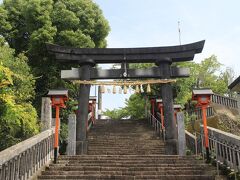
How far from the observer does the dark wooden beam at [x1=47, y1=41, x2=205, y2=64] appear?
50.4 feet

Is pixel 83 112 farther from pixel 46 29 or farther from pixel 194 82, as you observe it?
pixel 194 82

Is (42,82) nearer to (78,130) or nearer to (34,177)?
(78,130)

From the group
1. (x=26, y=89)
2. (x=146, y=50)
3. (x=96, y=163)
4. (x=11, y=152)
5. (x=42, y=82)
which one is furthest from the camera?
(x=42, y=82)

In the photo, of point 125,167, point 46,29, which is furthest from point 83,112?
point 46,29

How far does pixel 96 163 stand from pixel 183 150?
469 cm

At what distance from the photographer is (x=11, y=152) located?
7.07 m

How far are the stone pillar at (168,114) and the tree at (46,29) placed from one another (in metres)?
7.72

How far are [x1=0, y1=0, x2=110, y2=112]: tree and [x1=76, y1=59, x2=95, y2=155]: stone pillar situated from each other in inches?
210

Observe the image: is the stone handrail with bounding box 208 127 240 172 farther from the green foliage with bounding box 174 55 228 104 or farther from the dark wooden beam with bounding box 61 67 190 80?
the green foliage with bounding box 174 55 228 104

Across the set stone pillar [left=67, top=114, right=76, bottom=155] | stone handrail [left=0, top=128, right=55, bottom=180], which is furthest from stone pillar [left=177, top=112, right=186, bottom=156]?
stone handrail [left=0, top=128, right=55, bottom=180]

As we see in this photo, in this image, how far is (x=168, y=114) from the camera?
14.3 m

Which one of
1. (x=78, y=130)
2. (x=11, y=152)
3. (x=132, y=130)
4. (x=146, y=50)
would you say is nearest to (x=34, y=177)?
(x=11, y=152)

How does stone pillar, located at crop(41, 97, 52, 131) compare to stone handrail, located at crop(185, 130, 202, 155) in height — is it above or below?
above

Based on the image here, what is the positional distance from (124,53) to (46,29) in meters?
7.03
